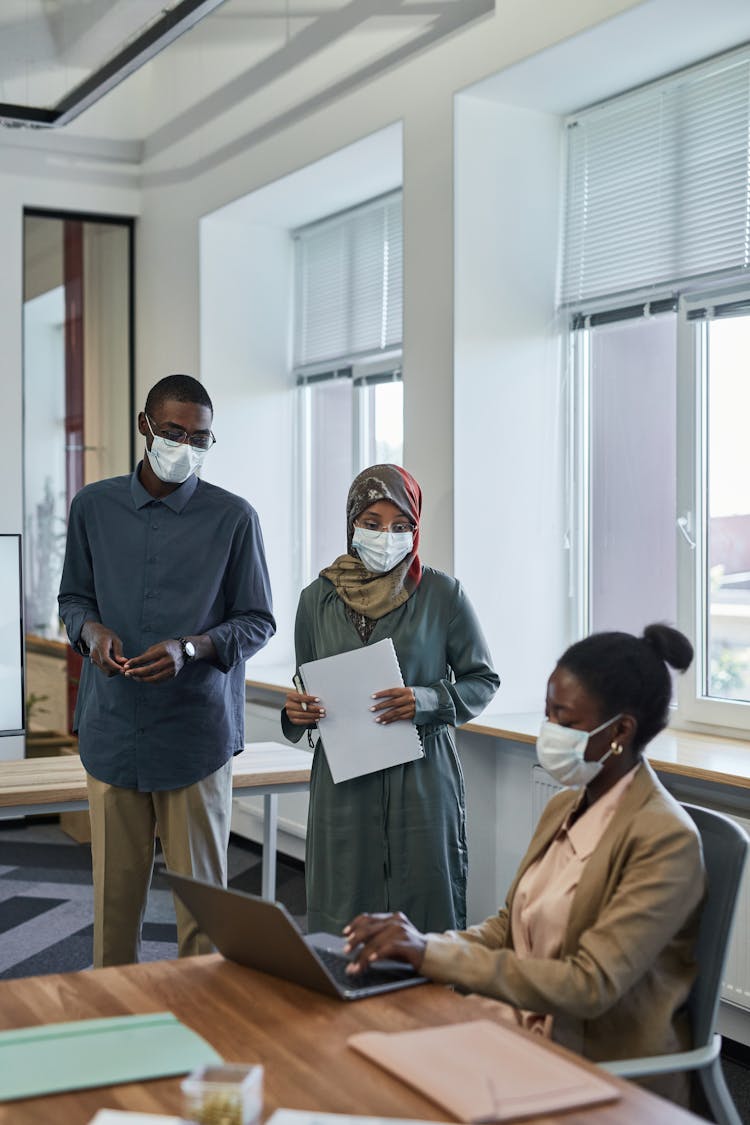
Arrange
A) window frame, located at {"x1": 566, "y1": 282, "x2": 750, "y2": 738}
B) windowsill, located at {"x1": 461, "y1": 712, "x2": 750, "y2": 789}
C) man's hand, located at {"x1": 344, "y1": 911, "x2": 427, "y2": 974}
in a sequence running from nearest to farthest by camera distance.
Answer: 1. man's hand, located at {"x1": 344, "y1": 911, "x2": 427, "y2": 974}
2. windowsill, located at {"x1": 461, "y1": 712, "x2": 750, "y2": 789}
3. window frame, located at {"x1": 566, "y1": 282, "x2": 750, "y2": 738}

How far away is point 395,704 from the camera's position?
251cm

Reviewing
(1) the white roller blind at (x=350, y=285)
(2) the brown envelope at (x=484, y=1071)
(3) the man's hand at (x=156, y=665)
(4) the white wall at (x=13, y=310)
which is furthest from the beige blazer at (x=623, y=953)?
(4) the white wall at (x=13, y=310)

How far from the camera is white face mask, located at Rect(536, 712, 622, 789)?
1791 mm

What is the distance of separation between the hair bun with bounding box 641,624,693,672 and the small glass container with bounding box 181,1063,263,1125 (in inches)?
36.3

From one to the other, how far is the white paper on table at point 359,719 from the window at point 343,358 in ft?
8.33

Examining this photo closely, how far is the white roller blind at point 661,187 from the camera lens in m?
3.47

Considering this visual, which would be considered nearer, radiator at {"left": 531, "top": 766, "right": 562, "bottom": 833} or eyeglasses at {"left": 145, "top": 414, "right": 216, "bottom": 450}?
eyeglasses at {"left": 145, "top": 414, "right": 216, "bottom": 450}

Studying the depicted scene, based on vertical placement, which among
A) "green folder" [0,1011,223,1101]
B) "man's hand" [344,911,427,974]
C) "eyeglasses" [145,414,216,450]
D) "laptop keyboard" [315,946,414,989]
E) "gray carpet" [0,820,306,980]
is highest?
"eyeglasses" [145,414,216,450]

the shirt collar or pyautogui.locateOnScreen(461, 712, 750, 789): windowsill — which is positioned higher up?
the shirt collar

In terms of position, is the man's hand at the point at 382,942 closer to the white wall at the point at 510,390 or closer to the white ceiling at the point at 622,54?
the white wall at the point at 510,390

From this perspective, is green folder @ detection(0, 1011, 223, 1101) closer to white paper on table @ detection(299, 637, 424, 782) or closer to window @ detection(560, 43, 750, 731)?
white paper on table @ detection(299, 637, 424, 782)

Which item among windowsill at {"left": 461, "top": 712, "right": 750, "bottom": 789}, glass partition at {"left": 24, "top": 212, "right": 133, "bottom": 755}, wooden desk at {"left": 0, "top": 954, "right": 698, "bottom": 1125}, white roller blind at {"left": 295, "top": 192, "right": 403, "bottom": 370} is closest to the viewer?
wooden desk at {"left": 0, "top": 954, "right": 698, "bottom": 1125}

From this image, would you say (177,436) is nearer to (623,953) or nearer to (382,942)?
(382,942)

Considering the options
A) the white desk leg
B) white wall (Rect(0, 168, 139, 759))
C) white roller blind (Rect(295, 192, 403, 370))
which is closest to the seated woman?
the white desk leg
